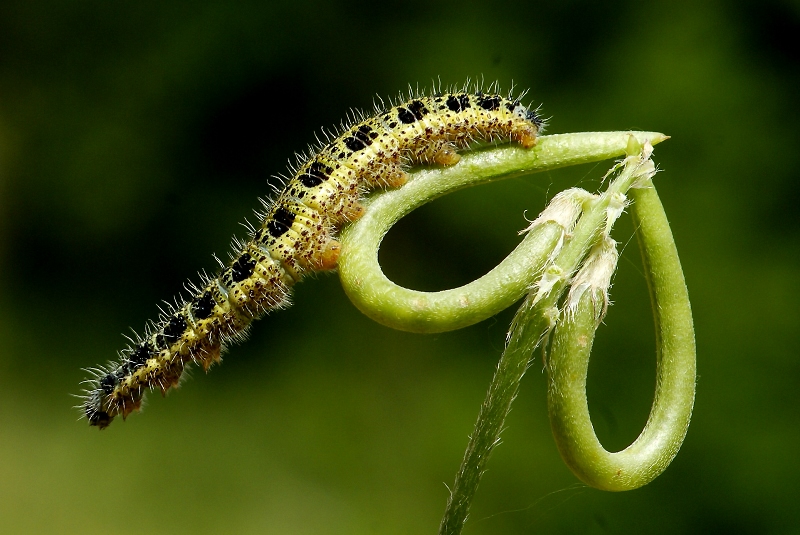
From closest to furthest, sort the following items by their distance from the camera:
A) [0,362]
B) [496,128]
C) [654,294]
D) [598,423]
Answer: [654,294] < [496,128] < [598,423] < [0,362]

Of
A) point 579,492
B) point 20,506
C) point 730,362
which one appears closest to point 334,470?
point 579,492

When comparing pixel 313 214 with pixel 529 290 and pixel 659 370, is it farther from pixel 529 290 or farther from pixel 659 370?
pixel 659 370

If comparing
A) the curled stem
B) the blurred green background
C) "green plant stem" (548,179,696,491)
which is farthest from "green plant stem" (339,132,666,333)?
the blurred green background

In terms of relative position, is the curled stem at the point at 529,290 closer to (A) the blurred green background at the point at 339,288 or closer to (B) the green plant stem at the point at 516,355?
(B) the green plant stem at the point at 516,355

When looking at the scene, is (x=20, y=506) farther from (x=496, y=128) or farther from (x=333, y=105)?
(x=496, y=128)

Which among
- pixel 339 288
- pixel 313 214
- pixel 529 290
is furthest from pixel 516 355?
pixel 339 288

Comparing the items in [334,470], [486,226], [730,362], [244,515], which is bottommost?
[244,515]

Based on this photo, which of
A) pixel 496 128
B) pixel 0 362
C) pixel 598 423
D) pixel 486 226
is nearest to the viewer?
pixel 496 128
